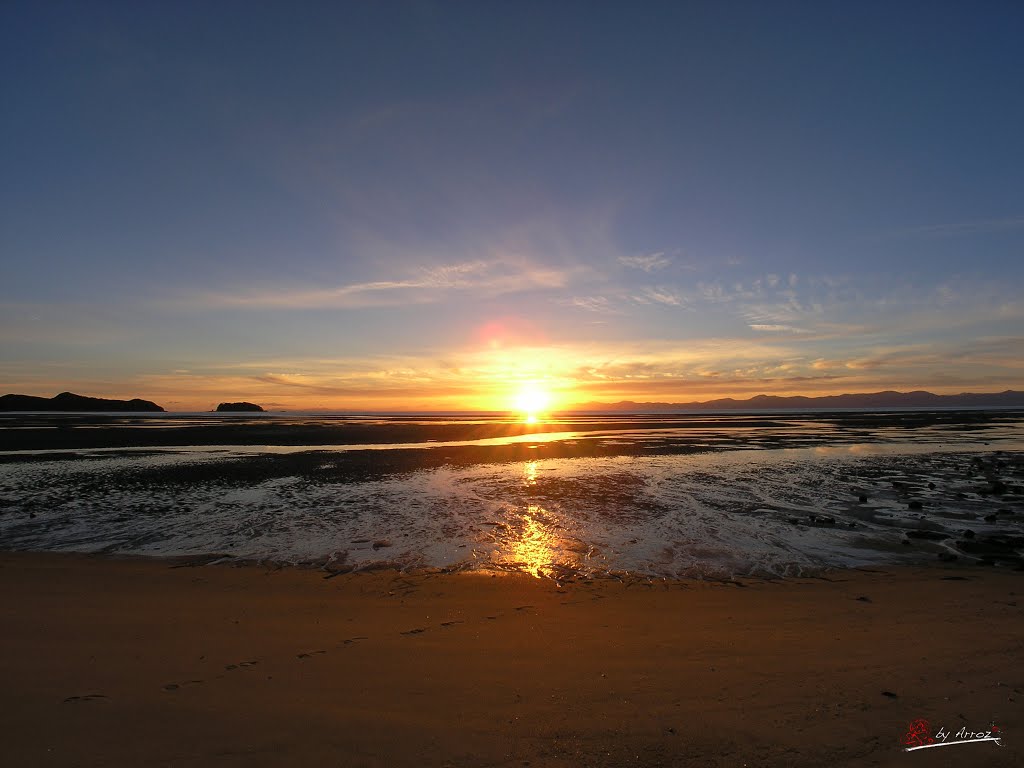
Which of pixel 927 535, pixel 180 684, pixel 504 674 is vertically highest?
pixel 180 684

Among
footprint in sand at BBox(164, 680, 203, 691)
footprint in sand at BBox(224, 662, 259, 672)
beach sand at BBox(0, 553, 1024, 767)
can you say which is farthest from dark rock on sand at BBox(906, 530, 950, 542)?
footprint in sand at BBox(164, 680, 203, 691)

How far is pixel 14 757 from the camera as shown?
4664 mm

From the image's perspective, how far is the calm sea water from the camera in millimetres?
13227

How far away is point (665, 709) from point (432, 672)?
2867 millimetres

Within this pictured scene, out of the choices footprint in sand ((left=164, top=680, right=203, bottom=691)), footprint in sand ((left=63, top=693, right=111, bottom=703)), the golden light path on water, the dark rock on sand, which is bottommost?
the dark rock on sand

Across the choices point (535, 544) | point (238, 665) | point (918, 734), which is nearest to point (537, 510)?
point (535, 544)

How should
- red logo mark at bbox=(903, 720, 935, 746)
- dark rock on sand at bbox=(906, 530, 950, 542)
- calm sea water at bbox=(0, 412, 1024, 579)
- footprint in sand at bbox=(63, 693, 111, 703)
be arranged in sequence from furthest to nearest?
1. dark rock on sand at bbox=(906, 530, 950, 542)
2. calm sea water at bbox=(0, 412, 1024, 579)
3. footprint in sand at bbox=(63, 693, 111, 703)
4. red logo mark at bbox=(903, 720, 935, 746)

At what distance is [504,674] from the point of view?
21.2ft
